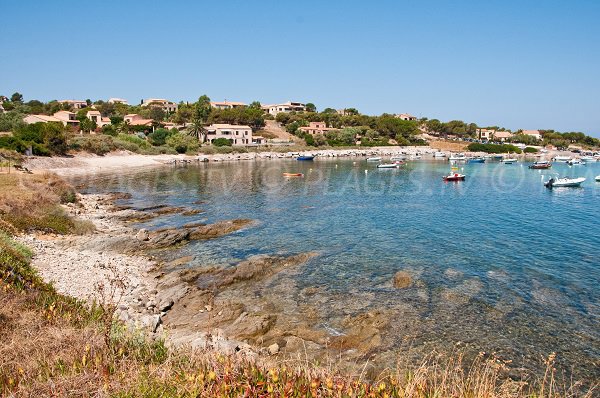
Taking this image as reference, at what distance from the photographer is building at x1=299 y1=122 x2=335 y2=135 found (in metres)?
140

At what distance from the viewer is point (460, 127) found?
163250mm

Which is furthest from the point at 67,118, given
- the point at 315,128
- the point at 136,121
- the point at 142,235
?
the point at 142,235

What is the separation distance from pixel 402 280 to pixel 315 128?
127 metres

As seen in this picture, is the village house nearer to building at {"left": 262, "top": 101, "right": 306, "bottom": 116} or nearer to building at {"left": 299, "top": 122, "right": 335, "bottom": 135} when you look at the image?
building at {"left": 299, "top": 122, "right": 335, "bottom": 135}

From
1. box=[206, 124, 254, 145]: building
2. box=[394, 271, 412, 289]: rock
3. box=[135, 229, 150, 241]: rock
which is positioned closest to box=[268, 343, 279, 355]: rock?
box=[394, 271, 412, 289]: rock

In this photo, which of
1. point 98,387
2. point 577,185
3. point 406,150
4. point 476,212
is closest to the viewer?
point 98,387

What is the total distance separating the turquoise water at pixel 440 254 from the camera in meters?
14.5

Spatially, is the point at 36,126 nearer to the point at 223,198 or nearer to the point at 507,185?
the point at 223,198

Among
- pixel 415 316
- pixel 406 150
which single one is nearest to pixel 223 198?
pixel 415 316

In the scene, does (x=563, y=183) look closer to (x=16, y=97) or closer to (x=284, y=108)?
(x=284, y=108)

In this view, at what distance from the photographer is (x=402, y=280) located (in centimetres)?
1933

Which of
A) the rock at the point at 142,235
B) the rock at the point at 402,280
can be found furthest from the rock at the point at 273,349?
the rock at the point at 142,235

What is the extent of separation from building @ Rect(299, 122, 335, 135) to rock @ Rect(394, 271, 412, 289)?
122 metres

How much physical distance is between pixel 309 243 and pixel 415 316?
11.5m
